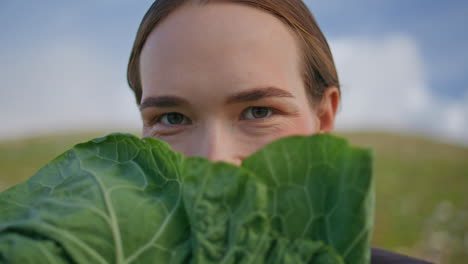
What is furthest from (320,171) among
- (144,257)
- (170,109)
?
(170,109)

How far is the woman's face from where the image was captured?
70.4 inches

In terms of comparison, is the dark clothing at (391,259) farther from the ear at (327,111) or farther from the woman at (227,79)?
the ear at (327,111)

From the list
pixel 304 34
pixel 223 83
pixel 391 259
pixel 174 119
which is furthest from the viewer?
pixel 304 34

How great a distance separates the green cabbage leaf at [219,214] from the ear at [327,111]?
1342 mm

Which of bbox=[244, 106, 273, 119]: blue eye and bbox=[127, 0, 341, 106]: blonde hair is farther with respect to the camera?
bbox=[127, 0, 341, 106]: blonde hair

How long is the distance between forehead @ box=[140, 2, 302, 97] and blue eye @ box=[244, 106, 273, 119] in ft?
0.48

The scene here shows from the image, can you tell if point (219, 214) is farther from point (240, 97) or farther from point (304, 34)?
point (304, 34)

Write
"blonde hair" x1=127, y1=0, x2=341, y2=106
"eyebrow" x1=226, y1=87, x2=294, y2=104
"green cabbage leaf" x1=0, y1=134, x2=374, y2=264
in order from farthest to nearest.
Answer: "blonde hair" x1=127, y1=0, x2=341, y2=106 < "eyebrow" x1=226, y1=87, x2=294, y2=104 < "green cabbage leaf" x1=0, y1=134, x2=374, y2=264

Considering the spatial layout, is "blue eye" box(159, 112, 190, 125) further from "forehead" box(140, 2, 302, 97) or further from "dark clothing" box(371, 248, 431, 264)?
"dark clothing" box(371, 248, 431, 264)

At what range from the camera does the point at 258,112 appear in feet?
6.41

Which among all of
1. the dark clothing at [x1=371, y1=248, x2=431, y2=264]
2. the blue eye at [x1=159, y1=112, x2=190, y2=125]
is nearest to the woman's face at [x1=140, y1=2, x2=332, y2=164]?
the blue eye at [x1=159, y1=112, x2=190, y2=125]

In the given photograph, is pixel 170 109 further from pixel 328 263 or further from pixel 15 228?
pixel 328 263

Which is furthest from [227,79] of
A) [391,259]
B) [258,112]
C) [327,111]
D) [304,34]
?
[391,259]

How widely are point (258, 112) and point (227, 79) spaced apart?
28 cm
